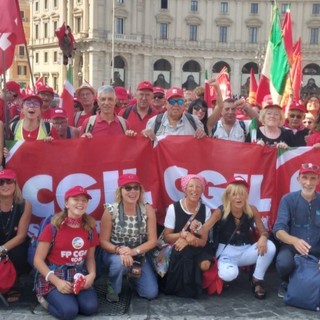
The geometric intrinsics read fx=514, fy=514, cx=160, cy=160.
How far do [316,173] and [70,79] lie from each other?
4.21 metres

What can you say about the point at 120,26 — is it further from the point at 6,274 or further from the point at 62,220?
the point at 6,274

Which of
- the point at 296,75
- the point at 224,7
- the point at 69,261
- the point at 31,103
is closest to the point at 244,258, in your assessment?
the point at 69,261

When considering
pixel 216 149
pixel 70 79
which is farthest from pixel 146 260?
pixel 70 79

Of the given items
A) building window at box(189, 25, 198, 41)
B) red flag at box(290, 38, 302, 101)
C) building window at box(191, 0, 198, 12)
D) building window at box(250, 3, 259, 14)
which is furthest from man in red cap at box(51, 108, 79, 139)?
building window at box(250, 3, 259, 14)

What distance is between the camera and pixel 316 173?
5430 mm

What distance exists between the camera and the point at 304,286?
5.17m

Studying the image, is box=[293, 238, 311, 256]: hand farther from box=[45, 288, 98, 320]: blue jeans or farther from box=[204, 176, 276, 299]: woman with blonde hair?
box=[45, 288, 98, 320]: blue jeans

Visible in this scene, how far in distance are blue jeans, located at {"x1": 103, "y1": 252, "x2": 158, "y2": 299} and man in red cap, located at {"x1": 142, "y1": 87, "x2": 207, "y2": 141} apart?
5.40 ft

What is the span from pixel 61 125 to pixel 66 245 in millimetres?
1910

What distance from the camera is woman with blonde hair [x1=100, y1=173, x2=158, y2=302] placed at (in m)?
5.36

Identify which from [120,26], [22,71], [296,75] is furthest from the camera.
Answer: [22,71]

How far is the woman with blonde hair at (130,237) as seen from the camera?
5355 millimetres

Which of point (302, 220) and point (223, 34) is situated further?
point (223, 34)

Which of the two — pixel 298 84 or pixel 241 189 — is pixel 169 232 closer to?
pixel 241 189
